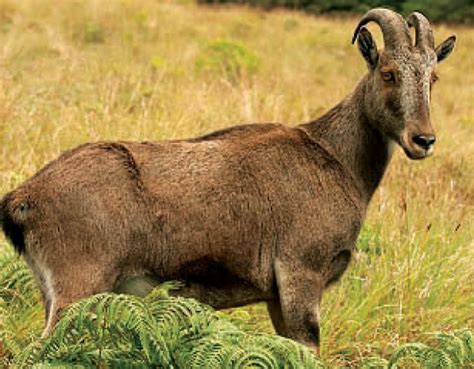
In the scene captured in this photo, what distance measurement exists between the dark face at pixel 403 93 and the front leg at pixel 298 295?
34.6 inches

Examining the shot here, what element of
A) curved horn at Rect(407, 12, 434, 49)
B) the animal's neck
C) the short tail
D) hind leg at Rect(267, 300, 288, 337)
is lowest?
hind leg at Rect(267, 300, 288, 337)

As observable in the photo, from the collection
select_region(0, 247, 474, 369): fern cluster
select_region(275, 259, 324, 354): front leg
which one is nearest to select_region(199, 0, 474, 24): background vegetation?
select_region(275, 259, 324, 354): front leg

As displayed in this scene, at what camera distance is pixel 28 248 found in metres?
5.32

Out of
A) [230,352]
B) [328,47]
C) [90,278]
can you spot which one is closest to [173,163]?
[90,278]

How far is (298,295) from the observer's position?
5738mm

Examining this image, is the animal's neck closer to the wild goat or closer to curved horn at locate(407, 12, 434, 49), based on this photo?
the wild goat

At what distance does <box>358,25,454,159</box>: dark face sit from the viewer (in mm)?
5836

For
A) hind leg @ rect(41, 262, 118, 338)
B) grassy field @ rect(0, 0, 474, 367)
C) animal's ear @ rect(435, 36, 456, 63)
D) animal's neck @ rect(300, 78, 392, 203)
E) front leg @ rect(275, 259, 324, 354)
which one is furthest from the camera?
grassy field @ rect(0, 0, 474, 367)

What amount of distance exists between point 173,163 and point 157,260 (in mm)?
536

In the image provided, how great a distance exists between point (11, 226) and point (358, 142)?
2138mm

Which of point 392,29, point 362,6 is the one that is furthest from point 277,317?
point 362,6

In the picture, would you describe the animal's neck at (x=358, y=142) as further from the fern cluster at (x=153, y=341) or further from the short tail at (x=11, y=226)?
the short tail at (x=11, y=226)

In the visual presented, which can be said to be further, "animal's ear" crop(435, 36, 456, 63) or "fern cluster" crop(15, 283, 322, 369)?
"animal's ear" crop(435, 36, 456, 63)

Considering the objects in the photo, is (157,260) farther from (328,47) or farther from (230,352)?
(328,47)
